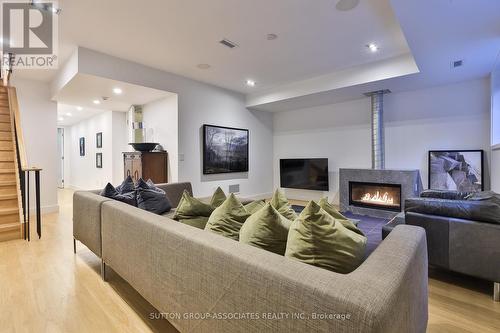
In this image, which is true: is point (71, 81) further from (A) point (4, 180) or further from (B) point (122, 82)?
(A) point (4, 180)

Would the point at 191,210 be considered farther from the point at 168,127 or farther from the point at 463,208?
the point at 168,127

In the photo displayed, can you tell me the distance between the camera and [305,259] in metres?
1.09

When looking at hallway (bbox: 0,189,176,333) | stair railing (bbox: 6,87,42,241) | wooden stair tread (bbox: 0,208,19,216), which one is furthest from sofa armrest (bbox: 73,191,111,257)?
wooden stair tread (bbox: 0,208,19,216)

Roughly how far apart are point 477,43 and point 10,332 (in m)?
4.98

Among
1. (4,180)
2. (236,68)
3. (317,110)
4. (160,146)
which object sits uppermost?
(236,68)

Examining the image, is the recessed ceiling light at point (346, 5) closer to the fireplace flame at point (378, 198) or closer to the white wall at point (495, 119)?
the white wall at point (495, 119)

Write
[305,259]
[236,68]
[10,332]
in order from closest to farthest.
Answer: [305,259], [10,332], [236,68]

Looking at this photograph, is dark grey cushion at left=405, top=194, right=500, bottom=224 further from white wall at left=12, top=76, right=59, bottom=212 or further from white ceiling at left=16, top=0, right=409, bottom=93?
white wall at left=12, top=76, right=59, bottom=212

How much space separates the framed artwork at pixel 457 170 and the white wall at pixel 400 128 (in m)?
0.14

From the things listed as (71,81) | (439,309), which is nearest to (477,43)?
(439,309)

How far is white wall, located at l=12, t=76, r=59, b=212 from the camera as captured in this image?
16.0 feet

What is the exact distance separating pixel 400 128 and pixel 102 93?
18.8 ft

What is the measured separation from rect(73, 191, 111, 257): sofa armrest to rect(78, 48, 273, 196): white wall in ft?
6.99

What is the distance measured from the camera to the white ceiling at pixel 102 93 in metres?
4.05
